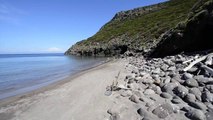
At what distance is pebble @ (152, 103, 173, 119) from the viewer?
7211 mm

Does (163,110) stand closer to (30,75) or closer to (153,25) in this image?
(30,75)

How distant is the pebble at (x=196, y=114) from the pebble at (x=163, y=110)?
2.02 feet

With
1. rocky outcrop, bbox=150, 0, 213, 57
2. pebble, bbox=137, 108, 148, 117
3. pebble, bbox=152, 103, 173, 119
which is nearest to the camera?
Result: pebble, bbox=152, 103, 173, 119

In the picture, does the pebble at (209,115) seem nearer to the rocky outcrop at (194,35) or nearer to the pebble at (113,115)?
the pebble at (113,115)

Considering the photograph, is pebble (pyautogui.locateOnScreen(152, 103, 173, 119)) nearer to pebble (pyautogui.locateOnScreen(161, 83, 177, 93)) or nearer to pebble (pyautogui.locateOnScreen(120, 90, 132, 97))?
pebble (pyautogui.locateOnScreen(161, 83, 177, 93))

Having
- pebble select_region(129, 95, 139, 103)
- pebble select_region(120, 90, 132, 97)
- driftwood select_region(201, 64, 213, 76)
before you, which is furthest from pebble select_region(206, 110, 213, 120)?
driftwood select_region(201, 64, 213, 76)

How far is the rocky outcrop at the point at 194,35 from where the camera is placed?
20.2 metres

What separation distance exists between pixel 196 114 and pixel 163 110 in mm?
1064

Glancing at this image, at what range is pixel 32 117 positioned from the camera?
816 cm

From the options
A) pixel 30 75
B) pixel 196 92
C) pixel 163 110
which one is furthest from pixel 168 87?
pixel 30 75

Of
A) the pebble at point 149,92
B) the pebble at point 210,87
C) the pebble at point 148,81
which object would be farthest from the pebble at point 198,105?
the pebble at point 148,81

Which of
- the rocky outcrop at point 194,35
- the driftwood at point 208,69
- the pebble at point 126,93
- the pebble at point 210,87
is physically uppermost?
the rocky outcrop at point 194,35

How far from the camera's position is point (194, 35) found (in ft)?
71.2

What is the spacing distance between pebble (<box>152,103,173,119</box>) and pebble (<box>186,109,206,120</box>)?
615 mm
